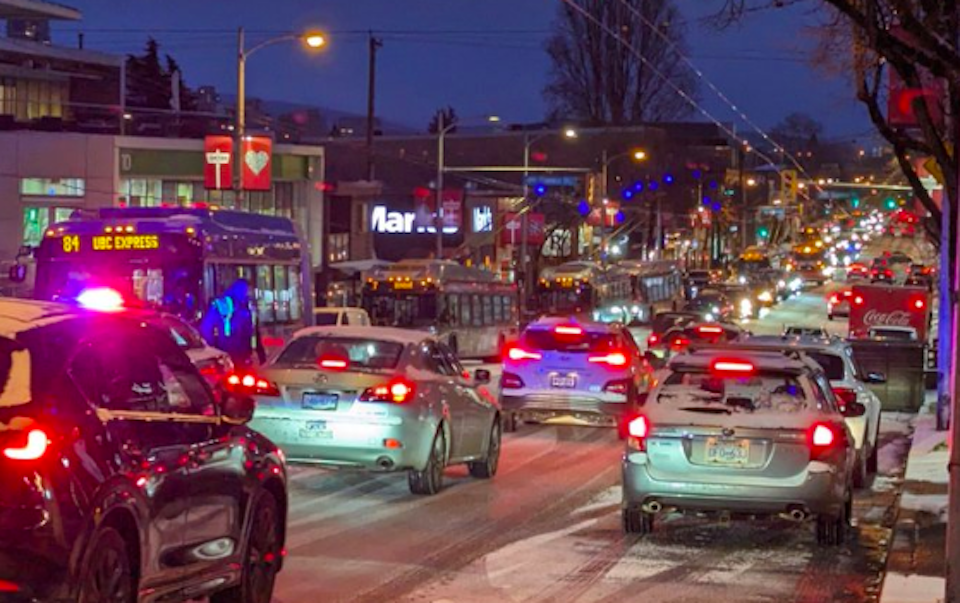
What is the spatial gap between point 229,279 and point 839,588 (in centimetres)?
1440

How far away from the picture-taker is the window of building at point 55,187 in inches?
1838

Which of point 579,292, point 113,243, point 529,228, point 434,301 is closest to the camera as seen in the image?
point 113,243

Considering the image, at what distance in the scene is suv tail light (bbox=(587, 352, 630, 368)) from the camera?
22.1 m

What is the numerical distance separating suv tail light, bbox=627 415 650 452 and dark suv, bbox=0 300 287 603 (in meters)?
4.24

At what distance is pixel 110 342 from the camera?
791 centimetres

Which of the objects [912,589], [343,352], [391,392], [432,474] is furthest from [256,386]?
[912,589]

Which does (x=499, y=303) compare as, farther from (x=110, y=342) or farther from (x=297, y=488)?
(x=110, y=342)

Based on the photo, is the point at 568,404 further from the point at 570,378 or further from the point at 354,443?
the point at 354,443

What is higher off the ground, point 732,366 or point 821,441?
point 732,366

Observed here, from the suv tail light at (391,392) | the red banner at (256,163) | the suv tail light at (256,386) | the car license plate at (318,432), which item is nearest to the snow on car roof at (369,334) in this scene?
the suv tail light at (391,392)

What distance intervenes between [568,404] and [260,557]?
12.8 meters

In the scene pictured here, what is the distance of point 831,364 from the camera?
18.5 metres

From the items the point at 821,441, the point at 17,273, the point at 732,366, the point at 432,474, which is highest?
the point at 17,273

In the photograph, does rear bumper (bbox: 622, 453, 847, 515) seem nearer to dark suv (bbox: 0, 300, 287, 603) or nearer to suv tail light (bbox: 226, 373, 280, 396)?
suv tail light (bbox: 226, 373, 280, 396)
